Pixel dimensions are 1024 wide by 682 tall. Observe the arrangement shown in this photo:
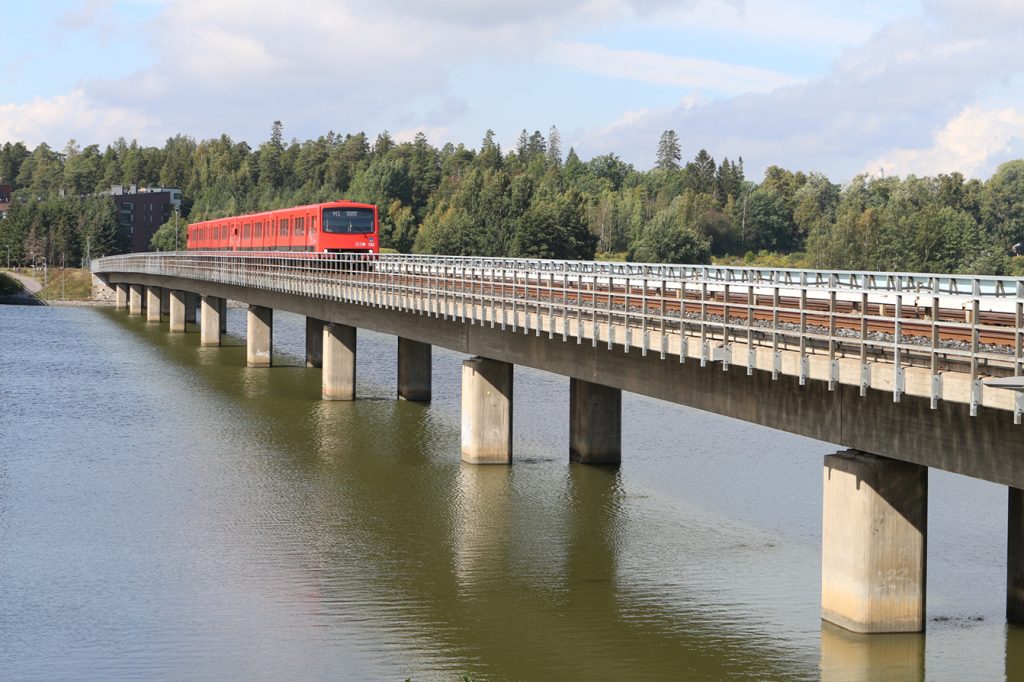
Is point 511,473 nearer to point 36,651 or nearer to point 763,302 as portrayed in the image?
point 763,302

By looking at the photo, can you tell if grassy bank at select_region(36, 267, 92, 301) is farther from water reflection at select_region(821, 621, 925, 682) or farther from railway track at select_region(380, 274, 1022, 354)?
water reflection at select_region(821, 621, 925, 682)

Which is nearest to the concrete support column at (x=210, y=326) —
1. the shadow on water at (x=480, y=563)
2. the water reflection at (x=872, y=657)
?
the shadow on water at (x=480, y=563)

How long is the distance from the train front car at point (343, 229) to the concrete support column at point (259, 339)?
28.9 feet

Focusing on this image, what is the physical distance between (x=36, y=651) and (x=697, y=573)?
44.1ft

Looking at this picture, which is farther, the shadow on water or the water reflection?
the shadow on water

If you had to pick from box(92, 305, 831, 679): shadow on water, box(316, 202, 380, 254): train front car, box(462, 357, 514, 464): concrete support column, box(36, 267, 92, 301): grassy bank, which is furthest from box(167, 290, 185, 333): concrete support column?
box(462, 357, 514, 464): concrete support column

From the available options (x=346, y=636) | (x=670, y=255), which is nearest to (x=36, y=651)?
(x=346, y=636)

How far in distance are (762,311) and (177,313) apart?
85674mm

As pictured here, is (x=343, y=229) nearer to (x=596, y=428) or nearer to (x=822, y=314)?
(x=596, y=428)

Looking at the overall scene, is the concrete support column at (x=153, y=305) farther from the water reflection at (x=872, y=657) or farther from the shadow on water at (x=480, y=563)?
the water reflection at (x=872, y=657)

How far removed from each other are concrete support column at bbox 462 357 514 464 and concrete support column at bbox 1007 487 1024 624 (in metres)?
20.0

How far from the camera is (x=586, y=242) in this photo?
159 metres

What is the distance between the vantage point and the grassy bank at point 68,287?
169m

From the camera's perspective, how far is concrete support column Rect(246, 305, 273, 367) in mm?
79125
